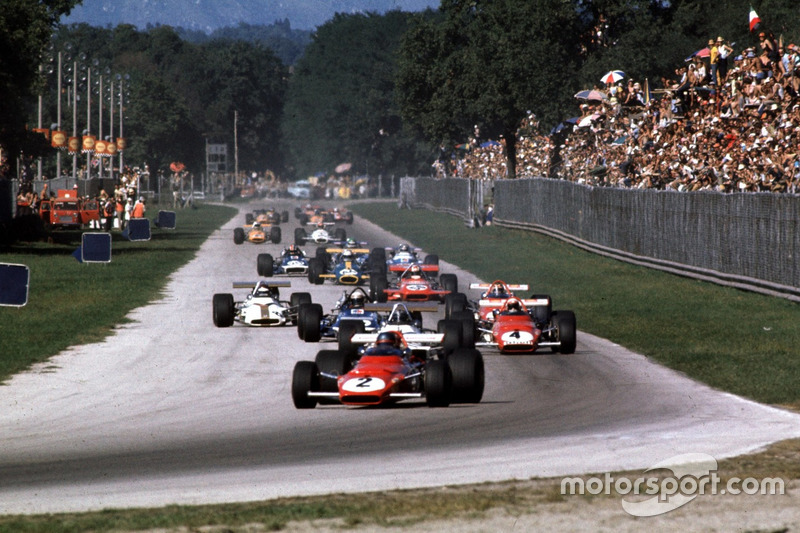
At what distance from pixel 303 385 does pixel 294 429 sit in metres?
1.27

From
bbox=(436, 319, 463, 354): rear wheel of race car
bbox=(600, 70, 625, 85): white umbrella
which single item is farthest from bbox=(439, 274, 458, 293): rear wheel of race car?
bbox=(600, 70, 625, 85): white umbrella

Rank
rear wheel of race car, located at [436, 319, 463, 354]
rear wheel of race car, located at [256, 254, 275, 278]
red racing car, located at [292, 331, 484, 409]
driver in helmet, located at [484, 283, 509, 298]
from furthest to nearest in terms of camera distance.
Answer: rear wheel of race car, located at [256, 254, 275, 278], driver in helmet, located at [484, 283, 509, 298], rear wheel of race car, located at [436, 319, 463, 354], red racing car, located at [292, 331, 484, 409]

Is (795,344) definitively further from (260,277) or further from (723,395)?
(260,277)

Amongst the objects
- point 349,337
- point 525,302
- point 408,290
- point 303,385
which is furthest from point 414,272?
point 303,385

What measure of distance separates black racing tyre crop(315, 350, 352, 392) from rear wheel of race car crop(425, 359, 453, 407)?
108 centimetres

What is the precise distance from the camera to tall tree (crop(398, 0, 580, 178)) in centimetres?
7175

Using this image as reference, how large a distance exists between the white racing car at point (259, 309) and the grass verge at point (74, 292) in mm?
2175

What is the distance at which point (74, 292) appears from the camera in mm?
32812

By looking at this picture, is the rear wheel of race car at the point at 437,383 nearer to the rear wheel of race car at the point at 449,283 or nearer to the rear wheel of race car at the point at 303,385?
the rear wheel of race car at the point at 303,385

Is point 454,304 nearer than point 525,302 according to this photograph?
No

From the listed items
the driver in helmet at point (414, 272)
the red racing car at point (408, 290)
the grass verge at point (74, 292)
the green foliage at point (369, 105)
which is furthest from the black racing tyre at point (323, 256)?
the green foliage at point (369, 105)

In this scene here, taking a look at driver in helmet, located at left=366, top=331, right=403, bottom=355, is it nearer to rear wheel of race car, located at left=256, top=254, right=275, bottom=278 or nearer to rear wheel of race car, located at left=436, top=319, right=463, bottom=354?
rear wheel of race car, located at left=436, top=319, right=463, bottom=354

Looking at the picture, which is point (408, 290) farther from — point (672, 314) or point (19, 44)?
point (19, 44)

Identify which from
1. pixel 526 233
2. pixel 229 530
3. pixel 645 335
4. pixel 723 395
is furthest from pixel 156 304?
pixel 526 233
